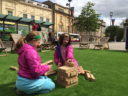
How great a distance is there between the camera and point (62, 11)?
55.2 meters

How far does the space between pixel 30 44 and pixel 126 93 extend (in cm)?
227

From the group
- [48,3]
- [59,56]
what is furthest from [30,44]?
[48,3]

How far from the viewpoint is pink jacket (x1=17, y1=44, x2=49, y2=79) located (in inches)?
133

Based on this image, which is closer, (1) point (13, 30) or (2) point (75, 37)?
(1) point (13, 30)

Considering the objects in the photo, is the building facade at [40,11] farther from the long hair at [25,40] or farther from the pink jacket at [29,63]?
the pink jacket at [29,63]

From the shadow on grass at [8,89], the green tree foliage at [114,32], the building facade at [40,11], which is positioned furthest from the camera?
the green tree foliage at [114,32]

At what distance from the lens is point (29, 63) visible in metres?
3.39

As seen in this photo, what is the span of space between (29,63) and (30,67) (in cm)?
8

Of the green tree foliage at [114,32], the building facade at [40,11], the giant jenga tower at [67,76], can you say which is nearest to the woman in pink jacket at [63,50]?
the giant jenga tower at [67,76]

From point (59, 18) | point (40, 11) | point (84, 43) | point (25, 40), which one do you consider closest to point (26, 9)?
point (40, 11)

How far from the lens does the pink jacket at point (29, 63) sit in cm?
338

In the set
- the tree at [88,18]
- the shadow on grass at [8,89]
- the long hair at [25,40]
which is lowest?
the shadow on grass at [8,89]

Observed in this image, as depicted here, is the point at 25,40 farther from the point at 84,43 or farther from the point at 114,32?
the point at 114,32

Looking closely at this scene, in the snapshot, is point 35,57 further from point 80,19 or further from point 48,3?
point 48,3
